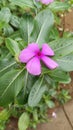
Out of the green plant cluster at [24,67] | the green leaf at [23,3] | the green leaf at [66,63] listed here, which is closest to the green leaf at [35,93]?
the green plant cluster at [24,67]

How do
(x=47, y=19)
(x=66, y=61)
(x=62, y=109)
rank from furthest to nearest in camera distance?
(x=62, y=109), (x=47, y=19), (x=66, y=61)

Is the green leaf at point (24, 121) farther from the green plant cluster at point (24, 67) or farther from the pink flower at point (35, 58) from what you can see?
the pink flower at point (35, 58)

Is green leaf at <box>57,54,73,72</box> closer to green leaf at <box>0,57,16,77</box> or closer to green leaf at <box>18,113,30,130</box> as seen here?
green leaf at <box>0,57,16,77</box>

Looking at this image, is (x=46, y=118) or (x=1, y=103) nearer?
(x=1, y=103)

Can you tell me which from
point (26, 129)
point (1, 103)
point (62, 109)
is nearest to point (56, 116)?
point (62, 109)

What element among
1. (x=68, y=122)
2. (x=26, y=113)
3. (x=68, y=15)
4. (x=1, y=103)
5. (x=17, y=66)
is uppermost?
(x=17, y=66)

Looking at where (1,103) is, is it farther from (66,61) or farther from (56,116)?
(56,116)

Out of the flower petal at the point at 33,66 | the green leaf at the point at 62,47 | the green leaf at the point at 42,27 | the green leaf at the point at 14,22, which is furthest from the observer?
the green leaf at the point at 14,22

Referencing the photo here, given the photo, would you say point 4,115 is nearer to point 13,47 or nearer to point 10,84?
point 10,84
